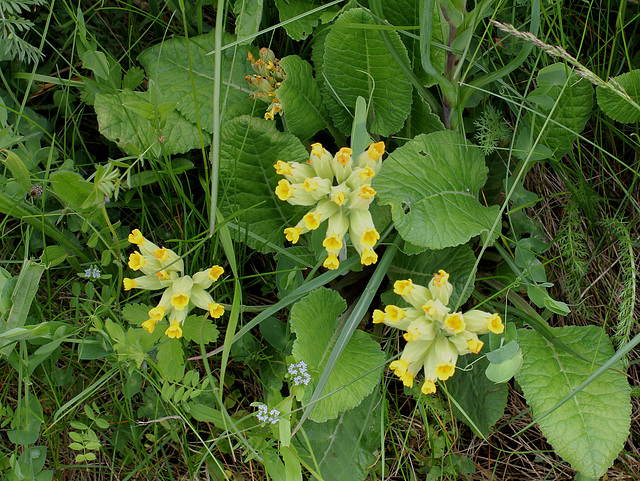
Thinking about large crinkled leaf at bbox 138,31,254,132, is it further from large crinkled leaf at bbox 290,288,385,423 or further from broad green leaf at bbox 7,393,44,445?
broad green leaf at bbox 7,393,44,445

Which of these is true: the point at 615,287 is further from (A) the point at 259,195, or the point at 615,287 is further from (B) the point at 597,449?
(A) the point at 259,195

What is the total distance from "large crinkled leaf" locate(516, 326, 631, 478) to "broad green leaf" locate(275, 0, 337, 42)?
1.58 meters

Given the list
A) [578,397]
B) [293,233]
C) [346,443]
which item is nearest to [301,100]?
[293,233]

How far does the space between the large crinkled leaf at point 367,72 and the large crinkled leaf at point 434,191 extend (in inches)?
12.4

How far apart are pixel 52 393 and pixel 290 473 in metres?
1.24

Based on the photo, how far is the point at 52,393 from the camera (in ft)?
7.92

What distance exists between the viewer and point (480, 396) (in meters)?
2.42

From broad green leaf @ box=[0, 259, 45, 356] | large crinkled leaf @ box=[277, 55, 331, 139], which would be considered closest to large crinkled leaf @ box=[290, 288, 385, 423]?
large crinkled leaf @ box=[277, 55, 331, 139]

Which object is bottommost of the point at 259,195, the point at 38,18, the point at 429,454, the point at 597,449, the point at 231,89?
the point at 429,454

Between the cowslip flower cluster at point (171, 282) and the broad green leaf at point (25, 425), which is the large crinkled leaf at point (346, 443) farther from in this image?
the broad green leaf at point (25, 425)

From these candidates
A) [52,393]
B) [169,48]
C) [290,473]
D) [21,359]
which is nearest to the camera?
[290,473]

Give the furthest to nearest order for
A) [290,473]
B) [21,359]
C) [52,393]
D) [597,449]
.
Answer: [52,393]
[597,449]
[21,359]
[290,473]

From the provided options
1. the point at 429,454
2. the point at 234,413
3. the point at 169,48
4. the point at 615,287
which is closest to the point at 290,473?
the point at 234,413

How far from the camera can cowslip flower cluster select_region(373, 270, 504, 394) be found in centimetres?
178
